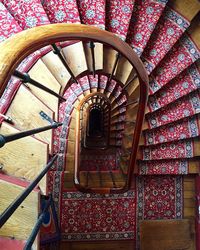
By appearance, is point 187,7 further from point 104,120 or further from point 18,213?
point 104,120

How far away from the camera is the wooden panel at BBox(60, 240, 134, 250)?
16.4 feet

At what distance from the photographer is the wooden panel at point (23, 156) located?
70.2 inches

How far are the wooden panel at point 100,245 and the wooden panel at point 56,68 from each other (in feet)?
10.9

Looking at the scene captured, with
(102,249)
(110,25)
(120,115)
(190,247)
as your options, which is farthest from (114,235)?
(110,25)

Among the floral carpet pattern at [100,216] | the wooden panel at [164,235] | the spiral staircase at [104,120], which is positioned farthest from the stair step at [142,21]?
the wooden panel at [164,235]

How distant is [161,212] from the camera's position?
5.03m

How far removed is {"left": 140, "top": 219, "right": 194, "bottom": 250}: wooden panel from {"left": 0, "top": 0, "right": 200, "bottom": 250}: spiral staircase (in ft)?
0.05

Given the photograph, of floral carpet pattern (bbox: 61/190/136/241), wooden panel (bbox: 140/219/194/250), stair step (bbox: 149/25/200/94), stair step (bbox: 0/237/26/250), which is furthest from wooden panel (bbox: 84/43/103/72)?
wooden panel (bbox: 140/219/194/250)

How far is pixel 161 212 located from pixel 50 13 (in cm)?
365

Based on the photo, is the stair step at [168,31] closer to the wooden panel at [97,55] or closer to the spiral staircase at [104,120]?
the spiral staircase at [104,120]

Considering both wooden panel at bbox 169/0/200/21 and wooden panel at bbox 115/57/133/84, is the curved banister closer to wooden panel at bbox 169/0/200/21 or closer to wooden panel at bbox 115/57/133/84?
wooden panel at bbox 115/57/133/84

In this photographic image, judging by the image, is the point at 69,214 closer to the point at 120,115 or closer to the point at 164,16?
the point at 120,115

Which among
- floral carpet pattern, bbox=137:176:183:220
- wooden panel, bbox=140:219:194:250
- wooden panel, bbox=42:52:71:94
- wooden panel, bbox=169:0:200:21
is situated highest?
wooden panel, bbox=169:0:200:21

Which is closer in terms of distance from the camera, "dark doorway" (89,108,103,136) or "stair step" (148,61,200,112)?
"stair step" (148,61,200,112)
